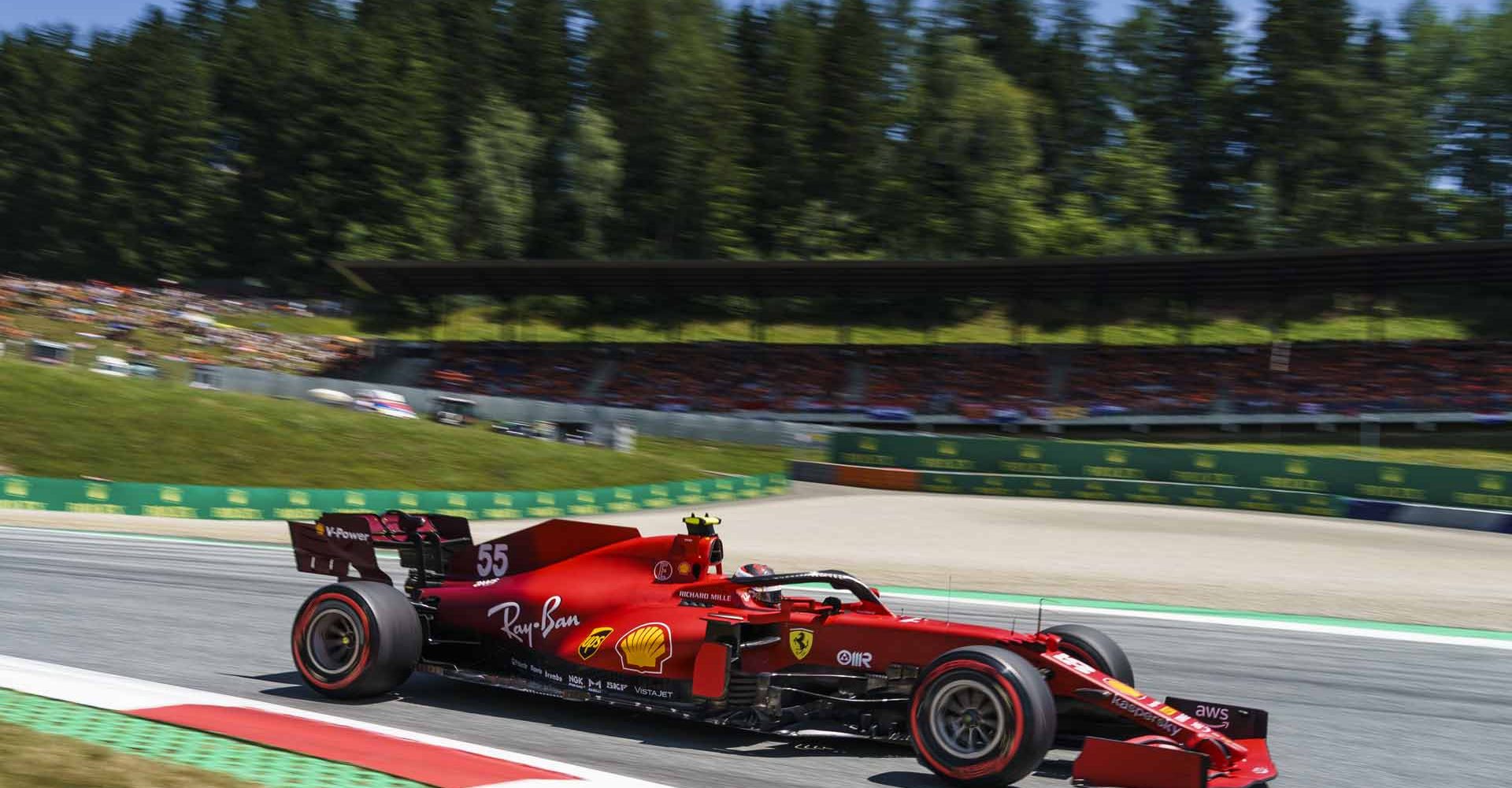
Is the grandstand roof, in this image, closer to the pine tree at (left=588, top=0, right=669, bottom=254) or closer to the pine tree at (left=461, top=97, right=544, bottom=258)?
the pine tree at (left=461, top=97, right=544, bottom=258)

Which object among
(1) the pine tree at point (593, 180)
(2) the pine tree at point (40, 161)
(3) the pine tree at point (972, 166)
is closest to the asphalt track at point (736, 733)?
(3) the pine tree at point (972, 166)

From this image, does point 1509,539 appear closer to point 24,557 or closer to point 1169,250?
point 24,557

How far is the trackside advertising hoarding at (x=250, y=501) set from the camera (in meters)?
20.9

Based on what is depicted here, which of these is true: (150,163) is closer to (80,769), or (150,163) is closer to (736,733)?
(736,733)

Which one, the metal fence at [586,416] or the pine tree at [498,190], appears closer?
the metal fence at [586,416]

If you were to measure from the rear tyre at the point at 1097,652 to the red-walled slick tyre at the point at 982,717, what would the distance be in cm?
77

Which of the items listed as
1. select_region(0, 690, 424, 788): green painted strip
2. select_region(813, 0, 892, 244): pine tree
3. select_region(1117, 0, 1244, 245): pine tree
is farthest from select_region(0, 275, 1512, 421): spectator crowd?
select_region(0, 690, 424, 788): green painted strip

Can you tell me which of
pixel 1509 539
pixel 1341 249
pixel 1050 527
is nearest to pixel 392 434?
pixel 1050 527

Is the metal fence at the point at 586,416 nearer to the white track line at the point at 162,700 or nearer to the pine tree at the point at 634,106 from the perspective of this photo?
the white track line at the point at 162,700

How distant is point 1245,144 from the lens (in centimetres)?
6794

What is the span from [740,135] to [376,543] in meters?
63.0

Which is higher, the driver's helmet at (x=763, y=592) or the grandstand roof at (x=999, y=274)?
the grandstand roof at (x=999, y=274)

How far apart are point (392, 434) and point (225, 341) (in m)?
19.7

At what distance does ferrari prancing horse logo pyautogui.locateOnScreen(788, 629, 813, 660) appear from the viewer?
6.62 m
